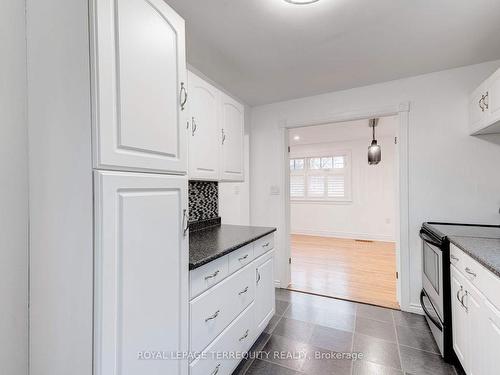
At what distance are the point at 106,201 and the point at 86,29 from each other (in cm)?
57

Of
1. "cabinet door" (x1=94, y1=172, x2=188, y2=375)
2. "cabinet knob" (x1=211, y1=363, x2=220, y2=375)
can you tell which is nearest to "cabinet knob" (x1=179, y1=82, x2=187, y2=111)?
"cabinet door" (x1=94, y1=172, x2=188, y2=375)

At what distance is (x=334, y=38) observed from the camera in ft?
5.87

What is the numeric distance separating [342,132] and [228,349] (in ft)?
14.9

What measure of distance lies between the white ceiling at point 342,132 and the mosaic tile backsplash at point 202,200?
92.9 inches

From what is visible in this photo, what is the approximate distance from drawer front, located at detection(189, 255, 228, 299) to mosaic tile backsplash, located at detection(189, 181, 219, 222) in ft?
2.67

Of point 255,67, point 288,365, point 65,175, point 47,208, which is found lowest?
point 288,365

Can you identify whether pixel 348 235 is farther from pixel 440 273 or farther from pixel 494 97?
pixel 494 97

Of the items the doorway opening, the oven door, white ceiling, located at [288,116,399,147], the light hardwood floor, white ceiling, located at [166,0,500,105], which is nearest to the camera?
white ceiling, located at [166,0,500,105]

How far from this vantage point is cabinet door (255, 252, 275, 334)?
1.91 m

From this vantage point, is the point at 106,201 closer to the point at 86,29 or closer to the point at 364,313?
the point at 86,29

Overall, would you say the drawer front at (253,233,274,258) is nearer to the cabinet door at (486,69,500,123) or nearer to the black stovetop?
the black stovetop

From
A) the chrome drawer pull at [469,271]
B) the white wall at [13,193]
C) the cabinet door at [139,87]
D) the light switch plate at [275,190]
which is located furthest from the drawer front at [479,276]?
the white wall at [13,193]

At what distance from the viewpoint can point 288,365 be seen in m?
1.73

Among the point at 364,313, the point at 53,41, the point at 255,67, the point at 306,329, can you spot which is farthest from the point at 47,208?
the point at 364,313
